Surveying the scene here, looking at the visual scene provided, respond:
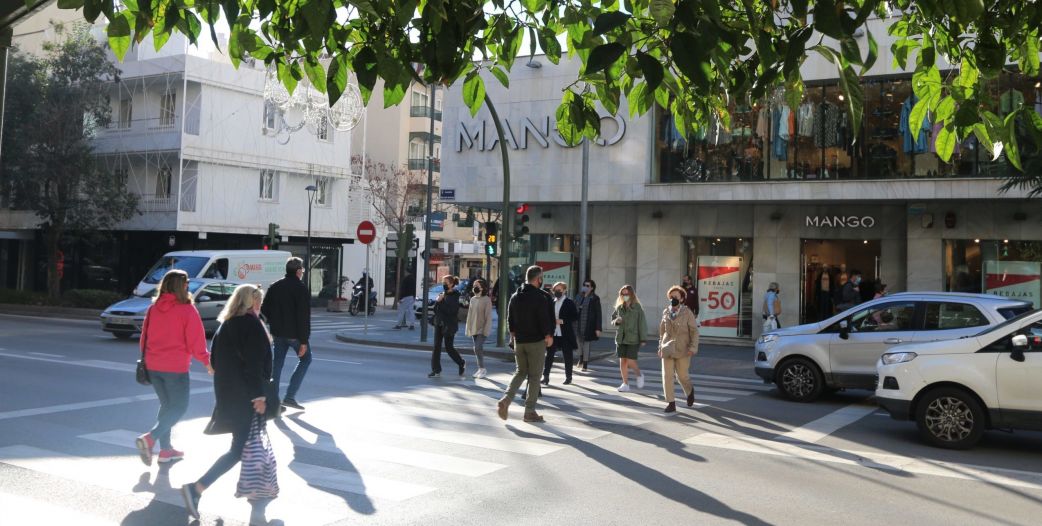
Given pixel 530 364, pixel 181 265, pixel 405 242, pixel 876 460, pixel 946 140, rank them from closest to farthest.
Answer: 1. pixel 946 140
2. pixel 876 460
3. pixel 530 364
4. pixel 405 242
5. pixel 181 265

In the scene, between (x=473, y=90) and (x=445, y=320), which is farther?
(x=445, y=320)

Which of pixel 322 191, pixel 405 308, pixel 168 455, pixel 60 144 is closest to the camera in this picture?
pixel 168 455

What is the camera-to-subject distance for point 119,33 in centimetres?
380

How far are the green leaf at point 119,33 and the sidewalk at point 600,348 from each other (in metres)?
16.1

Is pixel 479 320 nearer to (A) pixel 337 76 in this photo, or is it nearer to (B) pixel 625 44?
(A) pixel 337 76

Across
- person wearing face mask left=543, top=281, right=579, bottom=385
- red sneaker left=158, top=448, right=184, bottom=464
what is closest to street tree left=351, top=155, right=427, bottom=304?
person wearing face mask left=543, top=281, right=579, bottom=385

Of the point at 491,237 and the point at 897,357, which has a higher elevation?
the point at 491,237

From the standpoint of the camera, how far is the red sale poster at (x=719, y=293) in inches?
1024

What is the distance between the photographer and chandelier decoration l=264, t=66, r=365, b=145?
17562 mm

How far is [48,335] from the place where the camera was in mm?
21766

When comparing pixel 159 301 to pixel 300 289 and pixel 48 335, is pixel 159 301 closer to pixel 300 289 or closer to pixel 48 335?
pixel 300 289

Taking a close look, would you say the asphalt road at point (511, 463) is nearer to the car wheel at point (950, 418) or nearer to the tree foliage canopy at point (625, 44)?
the car wheel at point (950, 418)

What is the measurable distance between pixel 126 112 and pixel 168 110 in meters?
3.15

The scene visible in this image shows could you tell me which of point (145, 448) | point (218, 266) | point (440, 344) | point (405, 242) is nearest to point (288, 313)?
point (145, 448)
